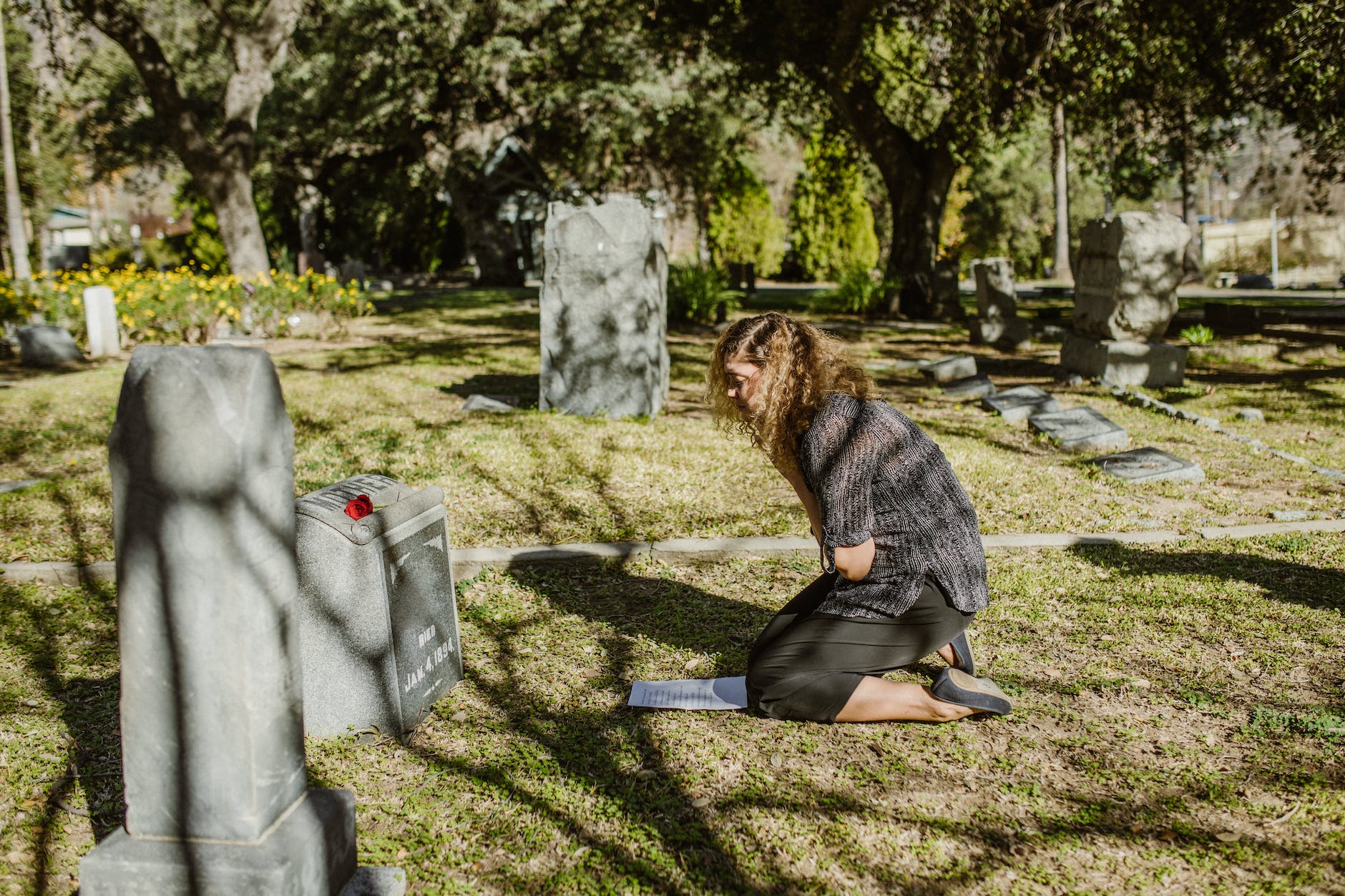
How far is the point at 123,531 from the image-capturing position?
2.06 metres

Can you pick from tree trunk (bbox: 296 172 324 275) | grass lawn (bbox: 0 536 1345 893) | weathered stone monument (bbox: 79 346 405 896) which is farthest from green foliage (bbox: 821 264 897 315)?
tree trunk (bbox: 296 172 324 275)

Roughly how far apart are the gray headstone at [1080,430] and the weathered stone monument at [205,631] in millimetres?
6309

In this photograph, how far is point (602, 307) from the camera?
8.48 m

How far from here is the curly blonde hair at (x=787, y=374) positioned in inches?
130

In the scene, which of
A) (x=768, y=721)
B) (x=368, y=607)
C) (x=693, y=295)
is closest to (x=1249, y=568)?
(x=768, y=721)

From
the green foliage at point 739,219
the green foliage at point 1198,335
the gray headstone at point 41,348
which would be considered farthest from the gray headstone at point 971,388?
the green foliage at point 739,219

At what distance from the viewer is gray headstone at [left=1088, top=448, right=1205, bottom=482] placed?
630 cm

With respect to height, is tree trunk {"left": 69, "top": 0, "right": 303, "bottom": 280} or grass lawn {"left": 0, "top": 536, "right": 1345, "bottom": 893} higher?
tree trunk {"left": 69, "top": 0, "right": 303, "bottom": 280}

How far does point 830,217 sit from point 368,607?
→ 93.0ft

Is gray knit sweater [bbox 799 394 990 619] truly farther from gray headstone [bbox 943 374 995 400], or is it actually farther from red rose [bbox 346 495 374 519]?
gray headstone [bbox 943 374 995 400]

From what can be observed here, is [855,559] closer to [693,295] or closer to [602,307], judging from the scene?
[602,307]

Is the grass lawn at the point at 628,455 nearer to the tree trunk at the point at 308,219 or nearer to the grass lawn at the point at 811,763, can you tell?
the grass lawn at the point at 811,763

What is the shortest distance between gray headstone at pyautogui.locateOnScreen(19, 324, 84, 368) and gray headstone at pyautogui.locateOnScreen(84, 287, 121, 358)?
0.32 metres

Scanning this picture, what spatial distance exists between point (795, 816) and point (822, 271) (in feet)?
94.9
